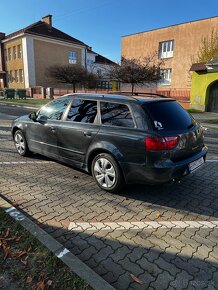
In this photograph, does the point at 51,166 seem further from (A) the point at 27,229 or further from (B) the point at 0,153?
(A) the point at 27,229

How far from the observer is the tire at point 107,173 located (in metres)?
4.05

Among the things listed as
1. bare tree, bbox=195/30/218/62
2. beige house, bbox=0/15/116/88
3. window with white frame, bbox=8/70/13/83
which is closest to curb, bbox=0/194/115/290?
bare tree, bbox=195/30/218/62

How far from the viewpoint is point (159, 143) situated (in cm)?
355

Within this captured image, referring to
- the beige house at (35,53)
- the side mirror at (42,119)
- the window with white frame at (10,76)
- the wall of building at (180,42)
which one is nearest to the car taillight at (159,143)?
the side mirror at (42,119)

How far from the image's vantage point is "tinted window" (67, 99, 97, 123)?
14.7 ft

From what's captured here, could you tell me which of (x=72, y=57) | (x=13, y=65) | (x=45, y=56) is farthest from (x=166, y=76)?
(x=13, y=65)

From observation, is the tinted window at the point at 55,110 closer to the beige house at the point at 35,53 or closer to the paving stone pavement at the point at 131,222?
the paving stone pavement at the point at 131,222

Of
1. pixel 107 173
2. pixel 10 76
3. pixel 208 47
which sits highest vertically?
pixel 208 47

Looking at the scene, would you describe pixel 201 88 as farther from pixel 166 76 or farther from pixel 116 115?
pixel 166 76

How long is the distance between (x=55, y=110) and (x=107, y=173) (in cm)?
195

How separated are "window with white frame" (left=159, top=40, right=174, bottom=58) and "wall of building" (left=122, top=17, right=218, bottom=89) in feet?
1.53

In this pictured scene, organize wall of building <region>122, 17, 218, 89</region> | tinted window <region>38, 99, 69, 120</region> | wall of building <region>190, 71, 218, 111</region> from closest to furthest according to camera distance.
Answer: tinted window <region>38, 99, 69, 120</region>, wall of building <region>190, 71, 218, 111</region>, wall of building <region>122, 17, 218, 89</region>

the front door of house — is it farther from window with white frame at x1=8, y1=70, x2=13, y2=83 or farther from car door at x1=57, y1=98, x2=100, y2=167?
window with white frame at x1=8, y1=70, x2=13, y2=83

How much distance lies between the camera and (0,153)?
264 inches
